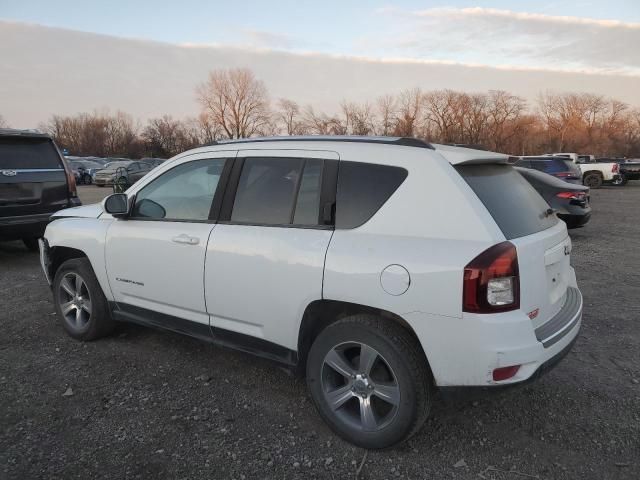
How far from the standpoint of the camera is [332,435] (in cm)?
297

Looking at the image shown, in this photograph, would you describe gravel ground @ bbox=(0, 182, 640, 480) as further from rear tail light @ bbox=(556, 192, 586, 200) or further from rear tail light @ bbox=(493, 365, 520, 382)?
rear tail light @ bbox=(556, 192, 586, 200)

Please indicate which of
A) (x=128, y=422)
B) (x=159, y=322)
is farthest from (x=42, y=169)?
(x=128, y=422)

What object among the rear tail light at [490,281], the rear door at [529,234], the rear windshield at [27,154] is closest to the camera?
the rear tail light at [490,281]

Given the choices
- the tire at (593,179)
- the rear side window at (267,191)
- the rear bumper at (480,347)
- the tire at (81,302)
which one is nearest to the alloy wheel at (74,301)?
the tire at (81,302)

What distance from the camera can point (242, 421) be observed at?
3.12m

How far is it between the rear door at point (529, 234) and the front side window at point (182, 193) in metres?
1.79

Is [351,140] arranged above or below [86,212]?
above

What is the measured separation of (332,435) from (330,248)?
1.17 metres

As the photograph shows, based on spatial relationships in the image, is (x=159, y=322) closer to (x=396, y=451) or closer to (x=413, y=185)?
(x=396, y=451)

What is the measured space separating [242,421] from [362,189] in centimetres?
167

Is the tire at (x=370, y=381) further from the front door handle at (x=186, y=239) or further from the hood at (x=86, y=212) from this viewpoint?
the hood at (x=86, y=212)

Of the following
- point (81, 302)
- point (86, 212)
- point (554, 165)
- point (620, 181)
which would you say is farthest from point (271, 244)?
point (620, 181)

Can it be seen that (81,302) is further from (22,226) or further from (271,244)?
(22,226)

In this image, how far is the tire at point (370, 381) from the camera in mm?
2578
